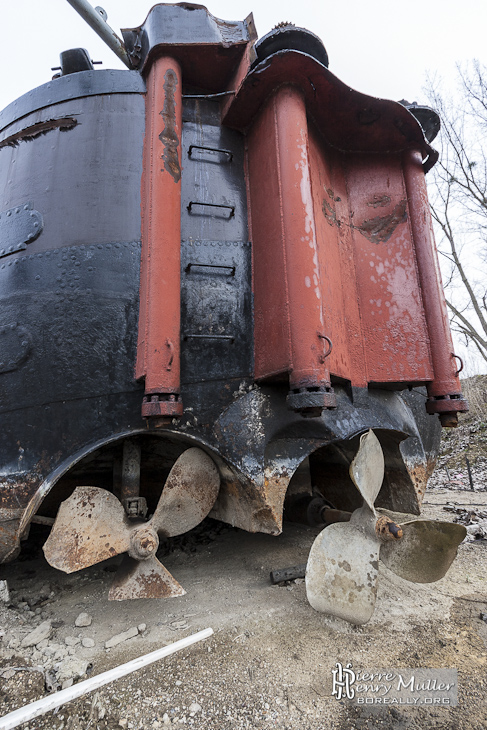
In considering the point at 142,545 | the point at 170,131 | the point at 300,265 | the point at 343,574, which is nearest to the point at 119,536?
the point at 142,545

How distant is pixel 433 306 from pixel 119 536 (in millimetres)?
3624

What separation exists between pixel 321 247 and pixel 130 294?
187 centimetres

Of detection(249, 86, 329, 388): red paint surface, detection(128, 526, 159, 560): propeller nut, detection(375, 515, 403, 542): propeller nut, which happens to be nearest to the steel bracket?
detection(249, 86, 329, 388): red paint surface

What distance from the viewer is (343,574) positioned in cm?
276

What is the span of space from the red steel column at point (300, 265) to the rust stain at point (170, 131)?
0.96 metres

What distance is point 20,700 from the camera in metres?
2.16

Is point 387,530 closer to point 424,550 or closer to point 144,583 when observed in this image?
point 424,550

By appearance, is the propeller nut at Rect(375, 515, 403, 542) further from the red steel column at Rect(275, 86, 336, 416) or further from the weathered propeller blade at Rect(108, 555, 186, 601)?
the weathered propeller blade at Rect(108, 555, 186, 601)

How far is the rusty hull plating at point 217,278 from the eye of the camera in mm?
3174

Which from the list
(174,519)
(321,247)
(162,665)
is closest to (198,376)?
(174,519)

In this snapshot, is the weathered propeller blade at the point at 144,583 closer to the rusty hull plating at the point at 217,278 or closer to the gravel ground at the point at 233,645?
the gravel ground at the point at 233,645

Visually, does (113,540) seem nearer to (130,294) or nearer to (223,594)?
(223,594)

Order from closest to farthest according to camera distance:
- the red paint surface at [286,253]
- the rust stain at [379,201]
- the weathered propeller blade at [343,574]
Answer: the weathered propeller blade at [343,574] < the red paint surface at [286,253] < the rust stain at [379,201]

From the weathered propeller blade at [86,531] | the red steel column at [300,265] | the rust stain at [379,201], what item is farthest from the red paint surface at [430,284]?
the weathered propeller blade at [86,531]
